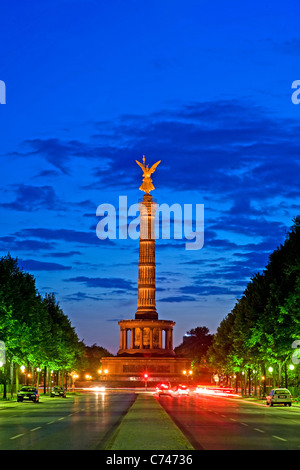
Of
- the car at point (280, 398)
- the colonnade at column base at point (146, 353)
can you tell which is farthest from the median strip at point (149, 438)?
the colonnade at column base at point (146, 353)

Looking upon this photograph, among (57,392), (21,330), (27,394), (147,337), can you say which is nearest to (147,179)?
(147,337)

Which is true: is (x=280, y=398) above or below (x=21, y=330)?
below

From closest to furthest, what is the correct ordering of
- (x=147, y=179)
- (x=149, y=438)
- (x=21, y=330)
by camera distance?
(x=149, y=438) < (x=21, y=330) < (x=147, y=179)

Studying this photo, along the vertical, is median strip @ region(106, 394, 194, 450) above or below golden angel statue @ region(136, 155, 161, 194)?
below

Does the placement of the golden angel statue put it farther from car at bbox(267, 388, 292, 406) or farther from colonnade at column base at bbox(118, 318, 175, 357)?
car at bbox(267, 388, 292, 406)

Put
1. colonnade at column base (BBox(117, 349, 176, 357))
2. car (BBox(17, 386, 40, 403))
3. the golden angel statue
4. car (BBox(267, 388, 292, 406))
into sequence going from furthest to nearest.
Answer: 1. the golden angel statue
2. colonnade at column base (BBox(117, 349, 176, 357))
3. car (BBox(17, 386, 40, 403))
4. car (BBox(267, 388, 292, 406))

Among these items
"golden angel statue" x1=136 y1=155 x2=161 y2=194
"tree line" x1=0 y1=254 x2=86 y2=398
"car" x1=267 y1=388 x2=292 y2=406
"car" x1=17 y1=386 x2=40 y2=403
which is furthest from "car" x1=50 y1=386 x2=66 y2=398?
"golden angel statue" x1=136 y1=155 x2=161 y2=194

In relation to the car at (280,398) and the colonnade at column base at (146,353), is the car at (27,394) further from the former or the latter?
the colonnade at column base at (146,353)

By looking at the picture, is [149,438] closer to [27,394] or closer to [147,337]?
[27,394]

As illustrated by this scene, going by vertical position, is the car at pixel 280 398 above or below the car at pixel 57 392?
above

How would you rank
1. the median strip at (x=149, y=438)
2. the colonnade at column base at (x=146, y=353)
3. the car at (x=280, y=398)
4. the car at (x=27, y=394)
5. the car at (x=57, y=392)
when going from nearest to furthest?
the median strip at (x=149, y=438) < the car at (x=280, y=398) < the car at (x=27, y=394) < the car at (x=57, y=392) < the colonnade at column base at (x=146, y=353)
